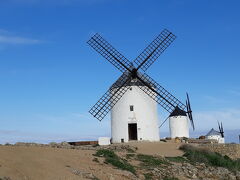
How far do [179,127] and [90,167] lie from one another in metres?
23.6

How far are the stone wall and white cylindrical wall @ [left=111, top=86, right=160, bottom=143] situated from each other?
15.6 ft

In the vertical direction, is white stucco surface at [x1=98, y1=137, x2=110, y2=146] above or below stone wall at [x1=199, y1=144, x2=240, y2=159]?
above

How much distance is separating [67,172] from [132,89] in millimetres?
17852

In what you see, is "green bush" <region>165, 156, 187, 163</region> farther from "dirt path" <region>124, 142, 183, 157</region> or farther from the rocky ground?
"dirt path" <region>124, 142, 183, 157</region>

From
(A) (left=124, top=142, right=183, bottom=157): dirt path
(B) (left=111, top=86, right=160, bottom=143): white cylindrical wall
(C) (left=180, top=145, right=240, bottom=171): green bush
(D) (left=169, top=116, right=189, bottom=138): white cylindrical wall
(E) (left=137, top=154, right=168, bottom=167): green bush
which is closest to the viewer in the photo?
(E) (left=137, top=154, right=168, bottom=167): green bush

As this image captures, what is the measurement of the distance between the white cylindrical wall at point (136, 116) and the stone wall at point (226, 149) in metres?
4.77

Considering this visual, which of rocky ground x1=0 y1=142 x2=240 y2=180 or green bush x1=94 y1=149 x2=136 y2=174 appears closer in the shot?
rocky ground x1=0 y1=142 x2=240 y2=180

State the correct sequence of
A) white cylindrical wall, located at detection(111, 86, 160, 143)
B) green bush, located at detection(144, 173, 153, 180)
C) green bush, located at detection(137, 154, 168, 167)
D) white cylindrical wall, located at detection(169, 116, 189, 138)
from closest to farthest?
green bush, located at detection(144, 173, 153, 180)
green bush, located at detection(137, 154, 168, 167)
white cylindrical wall, located at detection(111, 86, 160, 143)
white cylindrical wall, located at detection(169, 116, 189, 138)

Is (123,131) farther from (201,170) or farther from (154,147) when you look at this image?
(201,170)

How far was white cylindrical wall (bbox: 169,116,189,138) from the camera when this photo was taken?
126 ft

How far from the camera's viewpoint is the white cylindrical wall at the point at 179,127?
38500 mm

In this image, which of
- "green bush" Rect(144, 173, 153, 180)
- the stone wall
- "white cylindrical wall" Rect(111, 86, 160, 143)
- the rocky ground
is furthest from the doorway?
→ "green bush" Rect(144, 173, 153, 180)

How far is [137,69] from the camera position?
104 ft

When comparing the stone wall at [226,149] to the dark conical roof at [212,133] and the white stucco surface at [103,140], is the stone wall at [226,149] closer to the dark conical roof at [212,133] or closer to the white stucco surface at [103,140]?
the white stucco surface at [103,140]
